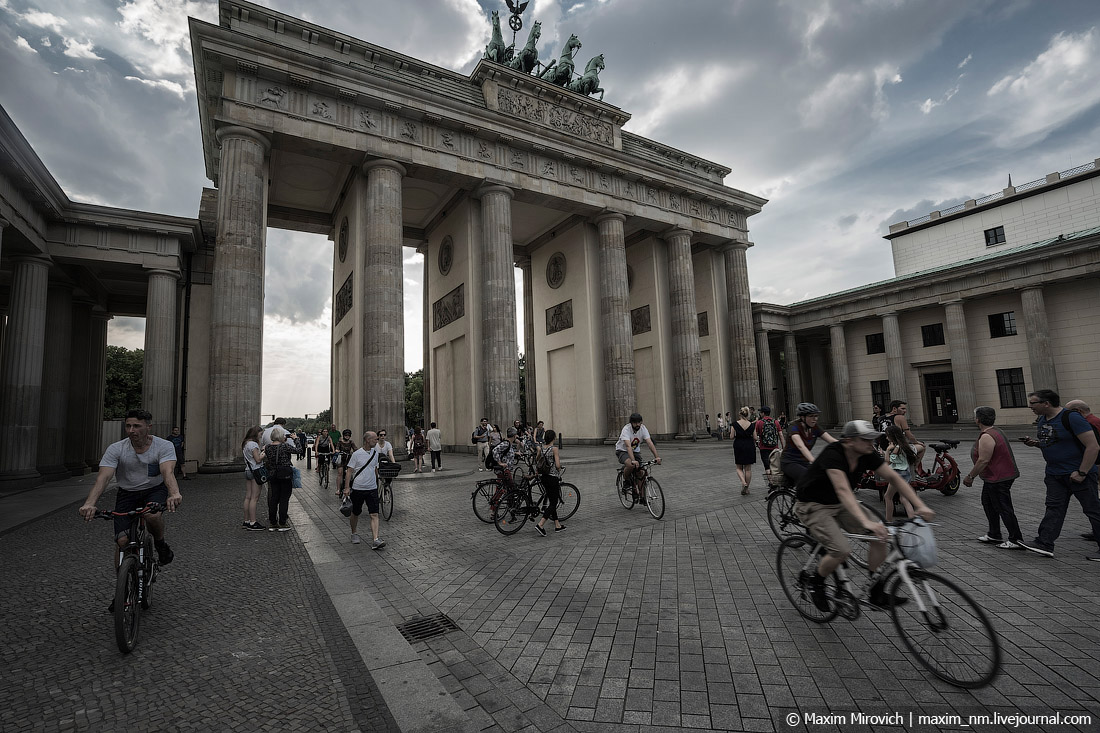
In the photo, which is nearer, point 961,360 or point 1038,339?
point 1038,339

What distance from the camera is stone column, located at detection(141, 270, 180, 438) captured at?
57.1ft

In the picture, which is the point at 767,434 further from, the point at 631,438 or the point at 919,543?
the point at 919,543

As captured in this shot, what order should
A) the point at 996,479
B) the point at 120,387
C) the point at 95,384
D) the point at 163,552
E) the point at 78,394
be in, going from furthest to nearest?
1. the point at 120,387
2. the point at 95,384
3. the point at 78,394
4. the point at 996,479
5. the point at 163,552

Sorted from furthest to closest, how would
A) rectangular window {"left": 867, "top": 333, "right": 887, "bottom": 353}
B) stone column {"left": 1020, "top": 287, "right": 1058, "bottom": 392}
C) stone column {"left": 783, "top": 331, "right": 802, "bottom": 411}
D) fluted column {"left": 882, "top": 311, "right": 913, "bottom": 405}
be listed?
stone column {"left": 783, "top": 331, "right": 802, "bottom": 411} → rectangular window {"left": 867, "top": 333, "right": 887, "bottom": 353} → fluted column {"left": 882, "top": 311, "right": 913, "bottom": 405} → stone column {"left": 1020, "top": 287, "right": 1058, "bottom": 392}

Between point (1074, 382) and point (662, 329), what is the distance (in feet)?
69.6

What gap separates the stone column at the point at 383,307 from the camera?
19125 mm

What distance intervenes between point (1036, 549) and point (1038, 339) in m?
28.8

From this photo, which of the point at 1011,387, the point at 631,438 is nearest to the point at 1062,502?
the point at 631,438

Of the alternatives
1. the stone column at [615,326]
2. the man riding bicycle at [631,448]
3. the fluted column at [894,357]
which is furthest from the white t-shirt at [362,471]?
the fluted column at [894,357]

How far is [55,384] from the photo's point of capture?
59.3 feet

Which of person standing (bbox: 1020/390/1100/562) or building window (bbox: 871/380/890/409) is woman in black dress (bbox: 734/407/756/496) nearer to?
person standing (bbox: 1020/390/1100/562)

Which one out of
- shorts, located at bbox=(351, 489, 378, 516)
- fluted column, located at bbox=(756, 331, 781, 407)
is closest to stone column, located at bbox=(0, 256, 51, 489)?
shorts, located at bbox=(351, 489, 378, 516)

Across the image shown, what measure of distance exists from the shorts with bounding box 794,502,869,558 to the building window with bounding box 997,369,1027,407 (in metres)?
33.4

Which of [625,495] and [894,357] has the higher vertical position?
[894,357]
